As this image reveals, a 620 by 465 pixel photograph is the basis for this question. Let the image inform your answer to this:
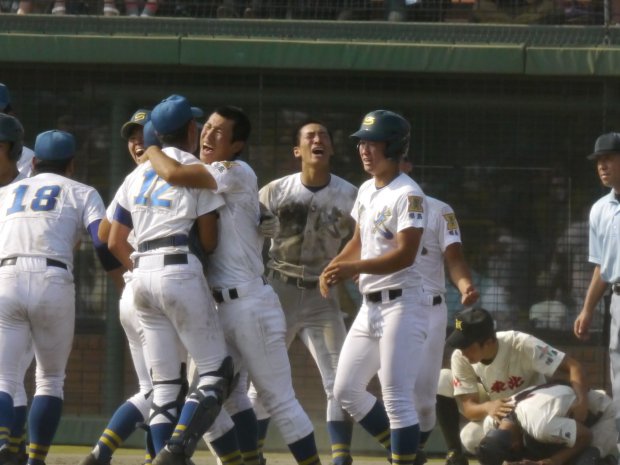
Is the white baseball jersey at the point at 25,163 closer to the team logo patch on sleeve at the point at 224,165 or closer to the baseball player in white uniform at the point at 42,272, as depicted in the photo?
the baseball player in white uniform at the point at 42,272

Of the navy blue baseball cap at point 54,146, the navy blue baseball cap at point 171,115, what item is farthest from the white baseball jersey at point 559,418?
the navy blue baseball cap at point 54,146

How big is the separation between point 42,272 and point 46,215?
0.97 feet

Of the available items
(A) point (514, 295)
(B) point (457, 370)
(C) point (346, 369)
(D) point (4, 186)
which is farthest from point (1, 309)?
(A) point (514, 295)

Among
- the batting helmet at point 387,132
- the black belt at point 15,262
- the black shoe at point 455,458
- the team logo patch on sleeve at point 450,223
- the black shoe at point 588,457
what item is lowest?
the black shoe at point 455,458

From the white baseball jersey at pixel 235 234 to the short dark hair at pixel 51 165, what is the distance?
0.99 meters

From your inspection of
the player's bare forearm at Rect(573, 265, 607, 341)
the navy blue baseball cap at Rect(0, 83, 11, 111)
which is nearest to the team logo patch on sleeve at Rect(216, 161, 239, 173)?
the navy blue baseball cap at Rect(0, 83, 11, 111)

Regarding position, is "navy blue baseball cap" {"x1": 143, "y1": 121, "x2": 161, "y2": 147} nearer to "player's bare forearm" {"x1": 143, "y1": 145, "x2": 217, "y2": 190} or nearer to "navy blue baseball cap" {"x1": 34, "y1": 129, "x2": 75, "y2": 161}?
"player's bare forearm" {"x1": 143, "y1": 145, "x2": 217, "y2": 190}

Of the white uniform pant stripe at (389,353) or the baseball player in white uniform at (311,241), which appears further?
the baseball player in white uniform at (311,241)

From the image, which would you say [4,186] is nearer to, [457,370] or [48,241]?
[48,241]

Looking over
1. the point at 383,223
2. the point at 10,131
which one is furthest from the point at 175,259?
the point at 10,131

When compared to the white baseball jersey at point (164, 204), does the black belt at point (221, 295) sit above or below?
below

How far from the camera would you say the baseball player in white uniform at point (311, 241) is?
830 centimetres

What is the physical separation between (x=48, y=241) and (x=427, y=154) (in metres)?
3.71

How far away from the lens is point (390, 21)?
10047 millimetres
